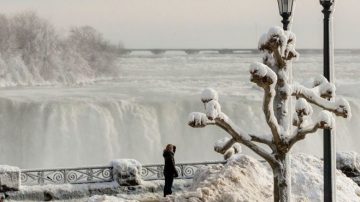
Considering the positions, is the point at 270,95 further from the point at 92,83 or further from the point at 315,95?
the point at 92,83

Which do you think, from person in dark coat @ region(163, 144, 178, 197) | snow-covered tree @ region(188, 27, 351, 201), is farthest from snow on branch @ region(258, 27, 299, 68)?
person in dark coat @ region(163, 144, 178, 197)

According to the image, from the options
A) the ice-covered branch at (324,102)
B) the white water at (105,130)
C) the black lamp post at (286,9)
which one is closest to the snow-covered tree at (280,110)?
the ice-covered branch at (324,102)

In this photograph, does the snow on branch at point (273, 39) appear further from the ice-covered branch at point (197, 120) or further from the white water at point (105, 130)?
the white water at point (105, 130)

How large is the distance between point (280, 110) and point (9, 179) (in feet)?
25.3

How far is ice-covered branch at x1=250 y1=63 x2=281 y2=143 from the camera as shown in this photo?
7652mm

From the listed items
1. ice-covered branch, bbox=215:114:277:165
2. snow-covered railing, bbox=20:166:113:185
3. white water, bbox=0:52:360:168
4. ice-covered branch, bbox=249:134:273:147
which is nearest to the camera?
ice-covered branch, bbox=215:114:277:165

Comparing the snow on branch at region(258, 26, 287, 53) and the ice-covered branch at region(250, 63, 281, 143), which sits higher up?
the snow on branch at region(258, 26, 287, 53)

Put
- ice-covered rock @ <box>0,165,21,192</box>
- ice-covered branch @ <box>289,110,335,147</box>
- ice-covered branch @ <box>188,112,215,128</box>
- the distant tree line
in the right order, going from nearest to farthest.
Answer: ice-covered branch @ <box>188,112,215,128</box>, ice-covered branch @ <box>289,110,335,147</box>, ice-covered rock @ <box>0,165,21,192</box>, the distant tree line

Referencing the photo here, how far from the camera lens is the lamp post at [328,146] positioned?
854cm

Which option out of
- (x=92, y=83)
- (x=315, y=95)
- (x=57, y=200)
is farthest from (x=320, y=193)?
(x=92, y=83)

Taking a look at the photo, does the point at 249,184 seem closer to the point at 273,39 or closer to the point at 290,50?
the point at 290,50

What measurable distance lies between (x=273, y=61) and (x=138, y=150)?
36.7 metres

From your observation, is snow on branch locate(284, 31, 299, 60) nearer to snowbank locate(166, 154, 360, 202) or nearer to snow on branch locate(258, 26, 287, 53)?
snow on branch locate(258, 26, 287, 53)

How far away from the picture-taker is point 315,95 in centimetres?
872
